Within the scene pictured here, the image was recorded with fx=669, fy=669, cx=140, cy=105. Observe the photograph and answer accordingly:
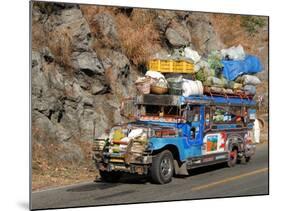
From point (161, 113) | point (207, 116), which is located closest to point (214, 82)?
point (207, 116)

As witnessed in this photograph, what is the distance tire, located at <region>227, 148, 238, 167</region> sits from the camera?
15.2 metres

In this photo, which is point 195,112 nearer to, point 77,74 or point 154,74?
point 154,74

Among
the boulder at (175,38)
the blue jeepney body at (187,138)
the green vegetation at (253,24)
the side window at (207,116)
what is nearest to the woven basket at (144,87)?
the blue jeepney body at (187,138)

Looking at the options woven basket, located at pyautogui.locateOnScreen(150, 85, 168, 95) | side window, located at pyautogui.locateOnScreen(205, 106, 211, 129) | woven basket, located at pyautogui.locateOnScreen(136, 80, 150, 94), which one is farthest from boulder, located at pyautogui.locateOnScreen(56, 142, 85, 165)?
side window, located at pyautogui.locateOnScreen(205, 106, 211, 129)

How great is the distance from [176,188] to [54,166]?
2.61 m

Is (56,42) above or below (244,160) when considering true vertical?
above

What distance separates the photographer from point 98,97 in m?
13.7

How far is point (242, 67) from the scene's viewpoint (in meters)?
15.3

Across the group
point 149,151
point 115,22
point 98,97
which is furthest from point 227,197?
point 115,22

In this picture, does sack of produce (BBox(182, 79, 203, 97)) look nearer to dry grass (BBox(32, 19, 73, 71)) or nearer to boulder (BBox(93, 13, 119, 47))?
boulder (BBox(93, 13, 119, 47))

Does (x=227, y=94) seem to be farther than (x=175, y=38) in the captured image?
Yes

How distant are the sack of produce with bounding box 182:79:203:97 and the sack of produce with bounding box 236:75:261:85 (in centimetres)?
155

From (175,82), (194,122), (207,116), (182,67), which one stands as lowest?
(194,122)

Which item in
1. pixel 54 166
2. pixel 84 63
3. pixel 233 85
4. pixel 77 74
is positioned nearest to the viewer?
pixel 54 166
